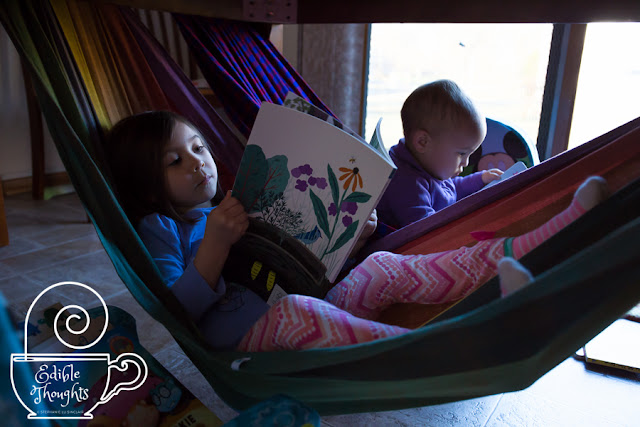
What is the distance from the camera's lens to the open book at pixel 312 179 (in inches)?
27.2

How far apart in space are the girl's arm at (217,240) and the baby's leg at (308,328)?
0.13 metres

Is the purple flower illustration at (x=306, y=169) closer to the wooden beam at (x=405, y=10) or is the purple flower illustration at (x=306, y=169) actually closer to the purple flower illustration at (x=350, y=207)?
the purple flower illustration at (x=350, y=207)

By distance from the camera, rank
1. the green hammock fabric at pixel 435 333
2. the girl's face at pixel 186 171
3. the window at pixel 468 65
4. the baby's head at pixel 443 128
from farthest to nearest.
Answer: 1. the window at pixel 468 65
2. the baby's head at pixel 443 128
3. the girl's face at pixel 186 171
4. the green hammock fabric at pixel 435 333

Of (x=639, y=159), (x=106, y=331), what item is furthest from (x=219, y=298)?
(x=639, y=159)

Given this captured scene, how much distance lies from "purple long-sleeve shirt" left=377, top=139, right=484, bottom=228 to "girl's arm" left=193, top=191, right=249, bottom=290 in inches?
16.7

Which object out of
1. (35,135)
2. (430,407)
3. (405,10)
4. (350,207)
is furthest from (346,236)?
(35,135)

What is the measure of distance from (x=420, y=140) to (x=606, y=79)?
132 centimetres

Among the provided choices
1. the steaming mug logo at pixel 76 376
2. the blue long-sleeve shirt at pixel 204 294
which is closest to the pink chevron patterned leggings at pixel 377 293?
the blue long-sleeve shirt at pixel 204 294

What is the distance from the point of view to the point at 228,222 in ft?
2.54

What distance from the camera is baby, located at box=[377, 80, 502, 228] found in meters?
1.08

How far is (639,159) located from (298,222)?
47cm

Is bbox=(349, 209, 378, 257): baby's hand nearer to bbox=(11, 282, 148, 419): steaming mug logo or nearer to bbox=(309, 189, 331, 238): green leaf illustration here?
bbox=(309, 189, 331, 238): green leaf illustration

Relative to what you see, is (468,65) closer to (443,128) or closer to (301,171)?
(443,128)

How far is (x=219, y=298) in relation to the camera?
2.57ft
